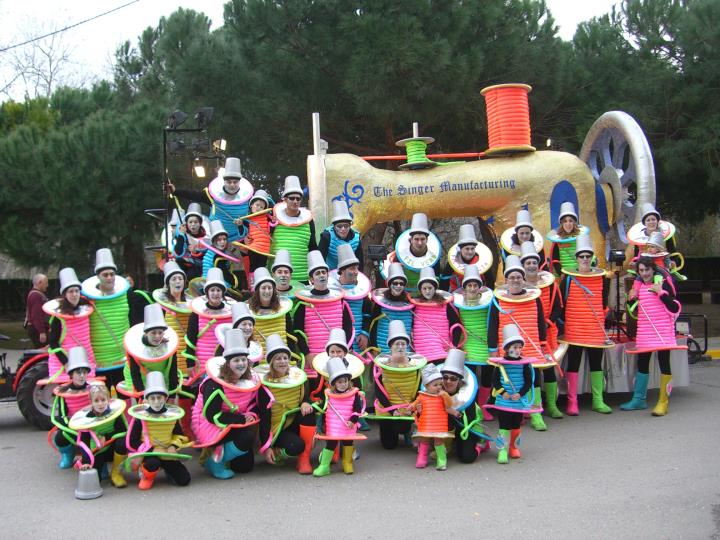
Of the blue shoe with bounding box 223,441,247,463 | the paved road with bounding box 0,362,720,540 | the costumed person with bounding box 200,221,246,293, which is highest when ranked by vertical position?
the costumed person with bounding box 200,221,246,293

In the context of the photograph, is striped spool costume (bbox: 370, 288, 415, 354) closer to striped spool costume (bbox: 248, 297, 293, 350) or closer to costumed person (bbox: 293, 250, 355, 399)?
costumed person (bbox: 293, 250, 355, 399)

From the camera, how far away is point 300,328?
7.32 m

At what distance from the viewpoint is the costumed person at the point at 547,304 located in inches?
308

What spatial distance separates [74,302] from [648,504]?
4644mm

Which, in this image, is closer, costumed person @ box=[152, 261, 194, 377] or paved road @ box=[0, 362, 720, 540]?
paved road @ box=[0, 362, 720, 540]

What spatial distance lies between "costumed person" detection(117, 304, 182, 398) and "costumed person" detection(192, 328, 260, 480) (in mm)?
342

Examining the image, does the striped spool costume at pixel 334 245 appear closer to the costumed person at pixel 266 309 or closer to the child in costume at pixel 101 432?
the costumed person at pixel 266 309

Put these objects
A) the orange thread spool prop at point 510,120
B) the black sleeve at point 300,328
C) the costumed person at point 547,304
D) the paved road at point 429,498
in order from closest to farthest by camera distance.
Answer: the paved road at point 429,498 → the black sleeve at point 300,328 → the costumed person at point 547,304 → the orange thread spool prop at point 510,120

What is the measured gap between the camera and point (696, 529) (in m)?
4.95

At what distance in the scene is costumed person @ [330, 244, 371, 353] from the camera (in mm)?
7582

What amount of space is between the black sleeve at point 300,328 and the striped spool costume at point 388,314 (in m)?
0.67

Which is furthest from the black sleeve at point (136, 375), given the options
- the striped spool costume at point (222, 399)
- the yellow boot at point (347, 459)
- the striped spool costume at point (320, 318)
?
the yellow boot at point (347, 459)

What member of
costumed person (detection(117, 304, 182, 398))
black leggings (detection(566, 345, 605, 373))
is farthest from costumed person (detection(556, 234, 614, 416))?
costumed person (detection(117, 304, 182, 398))

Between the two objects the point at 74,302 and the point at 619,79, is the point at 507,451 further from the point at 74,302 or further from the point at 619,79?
the point at 619,79
